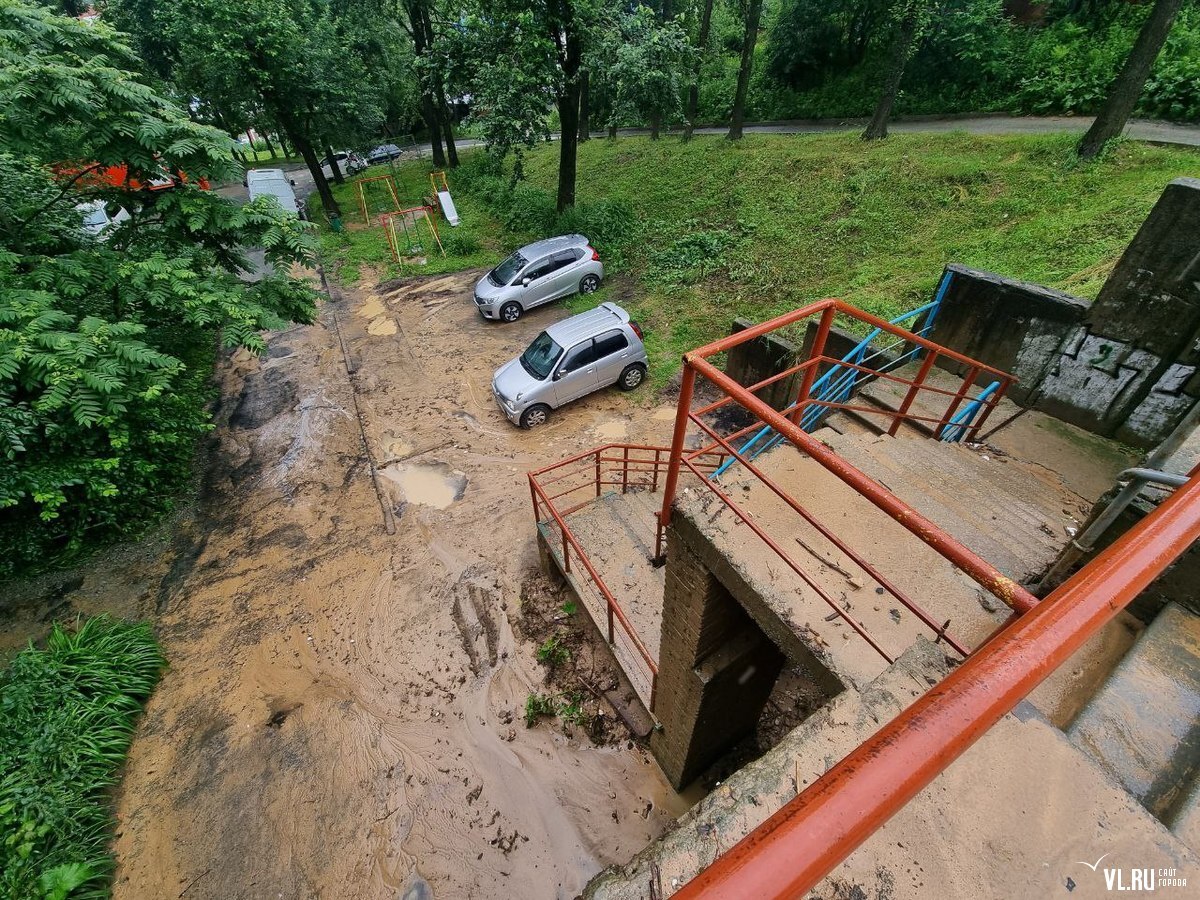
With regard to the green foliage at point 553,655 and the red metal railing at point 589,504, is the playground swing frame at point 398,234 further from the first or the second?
the green foliage at point 553,655

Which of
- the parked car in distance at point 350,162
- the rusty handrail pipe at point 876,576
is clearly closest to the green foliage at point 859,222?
the rusty handrail pipe at point 876,576

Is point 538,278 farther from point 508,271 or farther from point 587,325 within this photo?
point 587,325

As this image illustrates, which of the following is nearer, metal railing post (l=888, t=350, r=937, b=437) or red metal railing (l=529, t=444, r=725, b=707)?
metal railing post (l=888, t=350, r=937, b=437)

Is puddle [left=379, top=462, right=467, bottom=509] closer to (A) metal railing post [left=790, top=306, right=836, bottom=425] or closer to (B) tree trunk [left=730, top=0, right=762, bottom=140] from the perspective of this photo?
(A) metal railing post [left=790, top=306, right=836, bottom=425]

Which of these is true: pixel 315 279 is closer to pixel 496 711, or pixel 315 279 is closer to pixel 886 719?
pixel 496 711

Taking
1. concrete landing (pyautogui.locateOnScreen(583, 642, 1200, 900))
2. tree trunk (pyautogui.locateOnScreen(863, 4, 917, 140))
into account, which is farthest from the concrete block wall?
tree trunk (pyautogui.locateOnScreen(863, 4, 917, 140))

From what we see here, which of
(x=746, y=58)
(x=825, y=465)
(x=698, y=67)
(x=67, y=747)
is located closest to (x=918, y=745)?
(x=825, y=465)

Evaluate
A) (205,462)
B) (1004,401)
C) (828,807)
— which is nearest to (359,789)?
(828,807)
